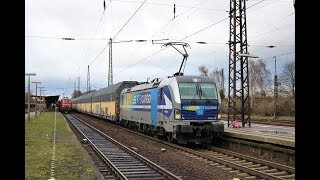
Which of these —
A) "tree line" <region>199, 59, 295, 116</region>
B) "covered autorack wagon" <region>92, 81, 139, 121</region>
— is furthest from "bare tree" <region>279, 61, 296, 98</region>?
"covered autorack wagon" <region>92, 81, 139, 121</region>

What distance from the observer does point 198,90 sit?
17.2 m

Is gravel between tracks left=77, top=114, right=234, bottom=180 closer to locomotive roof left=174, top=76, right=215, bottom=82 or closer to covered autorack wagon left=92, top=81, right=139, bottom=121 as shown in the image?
locomotive roof left=174, top=76, right=215, bottom=82

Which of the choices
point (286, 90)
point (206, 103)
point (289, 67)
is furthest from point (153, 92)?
point (289, 67)

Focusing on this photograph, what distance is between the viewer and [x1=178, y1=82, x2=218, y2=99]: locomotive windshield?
1693 cm

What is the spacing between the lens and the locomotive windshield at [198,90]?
1693 cm

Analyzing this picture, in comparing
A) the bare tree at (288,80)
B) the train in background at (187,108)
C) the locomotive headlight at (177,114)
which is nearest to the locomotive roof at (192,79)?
the train in background at (187,108)

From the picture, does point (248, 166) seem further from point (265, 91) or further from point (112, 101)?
point (265, 91)

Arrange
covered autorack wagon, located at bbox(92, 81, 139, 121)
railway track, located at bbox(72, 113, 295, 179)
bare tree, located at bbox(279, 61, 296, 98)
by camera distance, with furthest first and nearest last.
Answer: bare tree, located at bbox(279, 61, 296, 98), covered autorack wagon, located at bbox(92, 81, 139, 121), railway track, located at bbox(72, 113, 295, 179)

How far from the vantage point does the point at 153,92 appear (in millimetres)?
19844

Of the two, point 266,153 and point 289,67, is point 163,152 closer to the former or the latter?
point 266,153

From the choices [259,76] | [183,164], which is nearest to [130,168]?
[183,164]
